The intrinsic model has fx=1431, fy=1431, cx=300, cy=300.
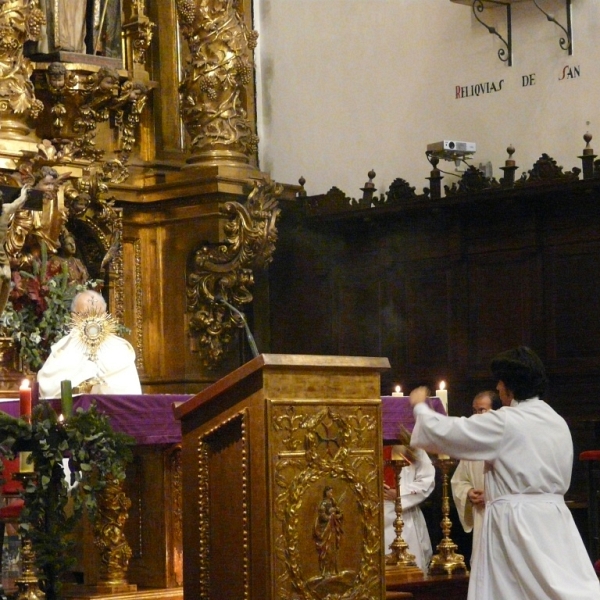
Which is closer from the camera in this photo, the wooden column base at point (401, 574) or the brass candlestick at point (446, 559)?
the wooden column base at point (401, 574)

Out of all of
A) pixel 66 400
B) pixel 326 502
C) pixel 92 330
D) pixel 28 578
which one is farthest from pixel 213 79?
pixel 326 502

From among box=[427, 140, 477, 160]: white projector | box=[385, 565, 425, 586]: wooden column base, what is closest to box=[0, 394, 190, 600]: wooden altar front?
box=[385, 565, 425, 586]: wooden column base

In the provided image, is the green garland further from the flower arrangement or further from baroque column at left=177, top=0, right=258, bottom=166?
baroque column at left=177, top=0, right=258, bottom=166

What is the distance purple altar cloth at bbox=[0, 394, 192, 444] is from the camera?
7.10 m

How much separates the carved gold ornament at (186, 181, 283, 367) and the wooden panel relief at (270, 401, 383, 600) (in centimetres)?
512

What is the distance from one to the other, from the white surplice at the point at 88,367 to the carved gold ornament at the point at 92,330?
0.07 feet

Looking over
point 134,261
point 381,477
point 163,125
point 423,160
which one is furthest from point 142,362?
point 381,477

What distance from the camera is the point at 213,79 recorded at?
10977mm

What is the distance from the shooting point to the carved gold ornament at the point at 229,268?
10812 millimetres

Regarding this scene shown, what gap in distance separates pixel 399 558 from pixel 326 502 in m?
3.08

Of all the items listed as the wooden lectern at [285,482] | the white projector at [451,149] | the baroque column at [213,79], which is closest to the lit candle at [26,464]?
the wooden lectern at [285,482]

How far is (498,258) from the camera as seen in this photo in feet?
36.0

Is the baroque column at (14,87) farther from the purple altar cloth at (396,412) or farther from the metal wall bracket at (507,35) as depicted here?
the metal wall bracket at (507,35)

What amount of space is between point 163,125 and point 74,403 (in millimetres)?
4987
